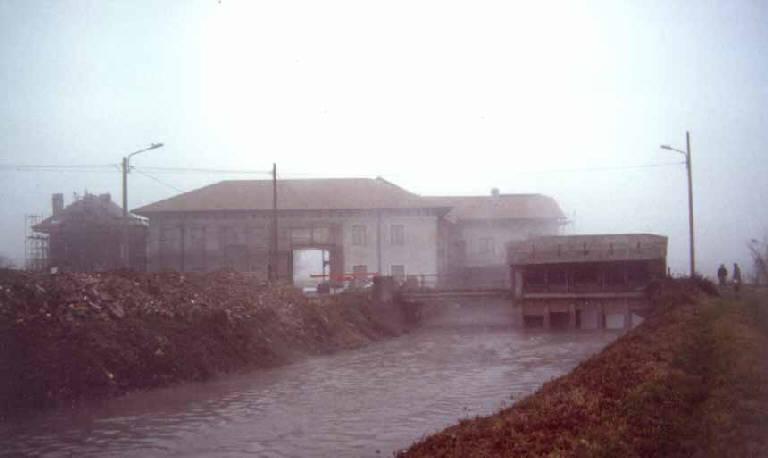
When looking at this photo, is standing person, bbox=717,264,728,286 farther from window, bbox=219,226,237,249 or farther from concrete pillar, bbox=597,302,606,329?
window, bbox=219,226,237,249

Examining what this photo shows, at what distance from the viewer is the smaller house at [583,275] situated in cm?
4006

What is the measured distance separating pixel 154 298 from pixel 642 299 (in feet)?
89.9

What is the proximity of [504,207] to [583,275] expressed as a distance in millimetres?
23089

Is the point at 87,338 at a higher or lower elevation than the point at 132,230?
lower

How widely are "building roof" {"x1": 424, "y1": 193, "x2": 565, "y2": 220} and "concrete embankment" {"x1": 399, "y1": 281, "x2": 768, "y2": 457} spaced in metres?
47.6

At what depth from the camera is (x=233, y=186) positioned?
188 feet

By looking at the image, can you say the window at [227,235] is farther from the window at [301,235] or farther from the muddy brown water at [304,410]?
the muddy brown water at [304,410]

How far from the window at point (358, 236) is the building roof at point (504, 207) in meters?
11.5

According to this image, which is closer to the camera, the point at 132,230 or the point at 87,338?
the point at 87,338

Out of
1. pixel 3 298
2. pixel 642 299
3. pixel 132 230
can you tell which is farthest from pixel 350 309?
pixel 132 230

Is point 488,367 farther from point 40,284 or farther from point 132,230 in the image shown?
point 132,230

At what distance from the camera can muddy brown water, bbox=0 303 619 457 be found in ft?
42.5

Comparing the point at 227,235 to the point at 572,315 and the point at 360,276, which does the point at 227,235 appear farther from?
the point at 572,315

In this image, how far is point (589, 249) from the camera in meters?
41.3
